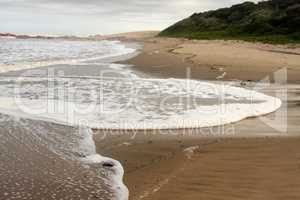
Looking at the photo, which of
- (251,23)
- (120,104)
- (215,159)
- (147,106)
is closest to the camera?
(215,159)

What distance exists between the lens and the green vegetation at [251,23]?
A: 155ft

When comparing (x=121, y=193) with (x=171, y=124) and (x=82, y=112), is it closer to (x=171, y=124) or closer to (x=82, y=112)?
(x=171, y=124)

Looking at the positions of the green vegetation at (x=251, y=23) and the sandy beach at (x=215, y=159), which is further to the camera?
the green vegetation at (x=251, y=23)

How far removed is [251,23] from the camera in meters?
56.4

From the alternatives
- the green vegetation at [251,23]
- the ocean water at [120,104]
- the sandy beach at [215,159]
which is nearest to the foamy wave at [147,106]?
the ocean water at [120,104]

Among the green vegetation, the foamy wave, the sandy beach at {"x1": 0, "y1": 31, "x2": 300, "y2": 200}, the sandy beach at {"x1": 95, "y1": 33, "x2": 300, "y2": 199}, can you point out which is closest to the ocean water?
the foamy wave

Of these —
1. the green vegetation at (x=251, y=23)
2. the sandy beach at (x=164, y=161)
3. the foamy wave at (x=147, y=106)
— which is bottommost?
the sandy beach at (x=164, y=161)

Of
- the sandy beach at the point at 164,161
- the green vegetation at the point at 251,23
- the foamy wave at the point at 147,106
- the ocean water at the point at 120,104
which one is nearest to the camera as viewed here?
the sandy beach at the point at 164,161

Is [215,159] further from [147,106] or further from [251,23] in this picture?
[251,23]

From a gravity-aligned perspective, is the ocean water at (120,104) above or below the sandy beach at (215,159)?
above

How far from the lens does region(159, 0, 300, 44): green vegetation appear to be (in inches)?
1866

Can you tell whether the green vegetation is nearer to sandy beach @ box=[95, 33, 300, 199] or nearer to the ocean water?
the ocean water

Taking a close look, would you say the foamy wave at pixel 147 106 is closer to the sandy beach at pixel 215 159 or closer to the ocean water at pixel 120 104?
the ocean water at pixel 120 104

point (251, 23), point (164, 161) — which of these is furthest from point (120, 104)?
point (251, 23)
